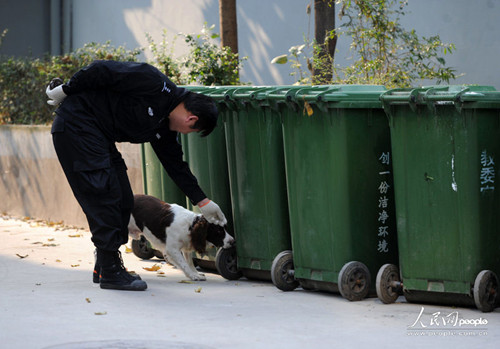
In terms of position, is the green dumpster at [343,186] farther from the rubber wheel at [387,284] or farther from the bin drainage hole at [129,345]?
the bin drainage hole at [129,345]

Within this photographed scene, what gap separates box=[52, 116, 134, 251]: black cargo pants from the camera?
243 inches

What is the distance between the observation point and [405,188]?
18.9 feet

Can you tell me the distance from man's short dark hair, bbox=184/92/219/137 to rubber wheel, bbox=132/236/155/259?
2094mm

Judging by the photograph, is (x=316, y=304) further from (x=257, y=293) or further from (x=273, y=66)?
(x=273, y=66)

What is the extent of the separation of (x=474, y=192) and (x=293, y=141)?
53.5 inches

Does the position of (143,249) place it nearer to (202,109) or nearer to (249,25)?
(202,109)

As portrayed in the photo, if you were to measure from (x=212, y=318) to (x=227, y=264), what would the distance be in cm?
156

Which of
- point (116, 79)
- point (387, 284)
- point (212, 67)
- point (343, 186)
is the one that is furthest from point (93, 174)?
point (212, 67)

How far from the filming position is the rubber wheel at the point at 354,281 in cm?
600

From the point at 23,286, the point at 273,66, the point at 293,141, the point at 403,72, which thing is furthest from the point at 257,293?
the point at 273,66

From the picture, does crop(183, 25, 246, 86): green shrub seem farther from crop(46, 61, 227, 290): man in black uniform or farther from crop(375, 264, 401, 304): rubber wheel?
crop(375, 264, 401, 304): rubber wheel

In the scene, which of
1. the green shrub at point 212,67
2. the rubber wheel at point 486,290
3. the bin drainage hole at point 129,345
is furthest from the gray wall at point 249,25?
the bin drainage hole at point 129,345

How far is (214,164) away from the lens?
23.6ft

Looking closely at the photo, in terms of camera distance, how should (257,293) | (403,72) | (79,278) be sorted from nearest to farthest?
(257,293)
(79,278)
(403,72)
